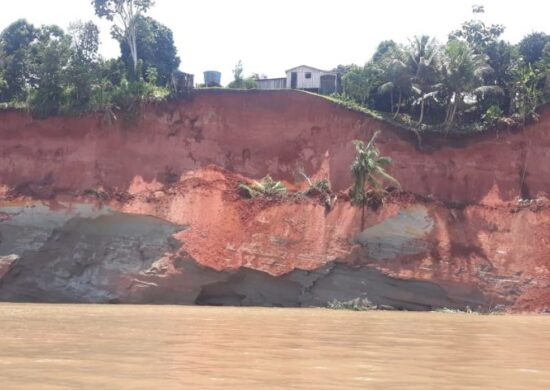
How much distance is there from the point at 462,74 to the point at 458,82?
431mm

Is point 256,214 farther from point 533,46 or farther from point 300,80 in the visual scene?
point 533,46

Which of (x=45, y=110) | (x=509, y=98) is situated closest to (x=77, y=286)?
(x=45, y=110)

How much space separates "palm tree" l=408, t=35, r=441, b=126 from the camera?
32969 mm

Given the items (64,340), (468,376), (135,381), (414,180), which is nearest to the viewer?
(135,381)

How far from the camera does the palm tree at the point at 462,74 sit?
103ft

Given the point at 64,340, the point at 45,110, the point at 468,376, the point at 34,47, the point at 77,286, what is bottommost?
the point at 77,286

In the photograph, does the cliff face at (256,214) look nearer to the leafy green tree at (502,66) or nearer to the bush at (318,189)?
the bush at (318,189)

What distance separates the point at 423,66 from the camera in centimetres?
3297

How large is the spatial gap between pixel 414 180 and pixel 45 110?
19272mm

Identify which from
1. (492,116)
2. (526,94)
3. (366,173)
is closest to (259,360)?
(366,173)

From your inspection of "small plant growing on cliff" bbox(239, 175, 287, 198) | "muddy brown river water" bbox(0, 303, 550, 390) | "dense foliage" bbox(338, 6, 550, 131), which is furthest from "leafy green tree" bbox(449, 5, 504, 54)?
"muddy brown river water" bbox(0, 303, 550, 390)

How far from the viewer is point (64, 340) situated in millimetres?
9820

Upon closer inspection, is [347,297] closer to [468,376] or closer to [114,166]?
[114,166]

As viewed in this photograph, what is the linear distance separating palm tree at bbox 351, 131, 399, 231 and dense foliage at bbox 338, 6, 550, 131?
14.2ft
